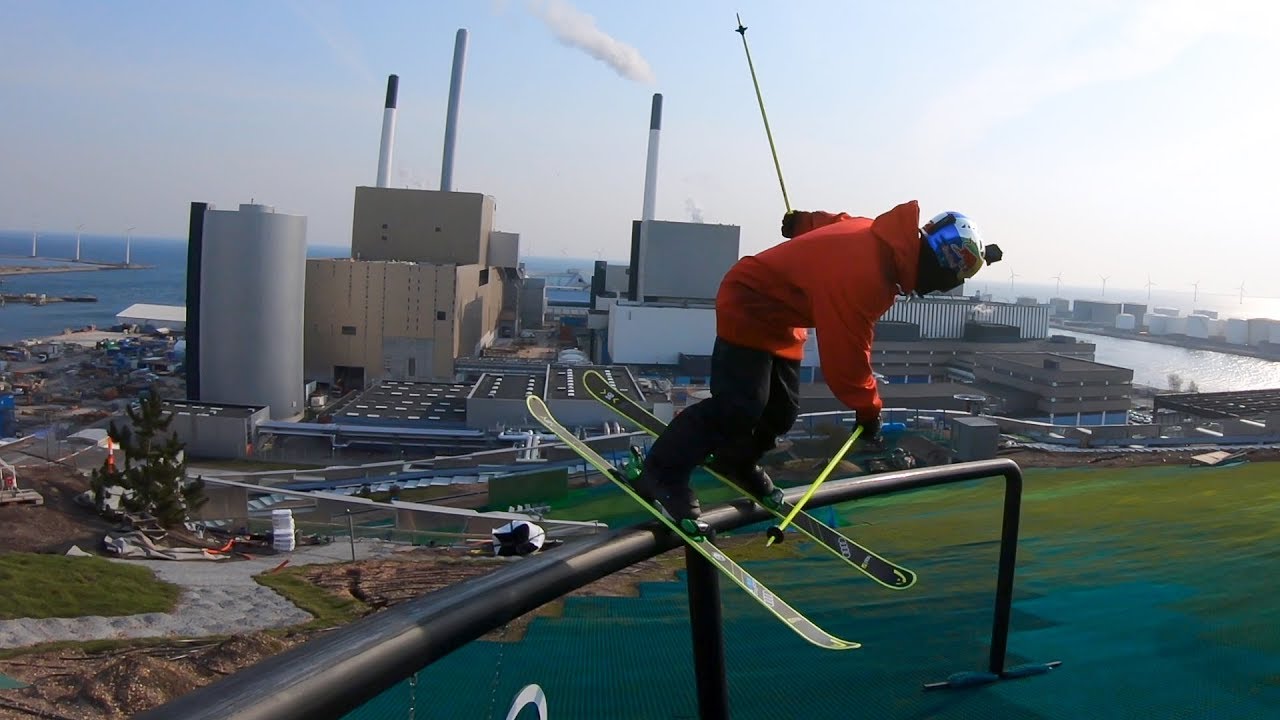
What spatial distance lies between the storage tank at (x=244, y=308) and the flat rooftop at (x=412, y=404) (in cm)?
329

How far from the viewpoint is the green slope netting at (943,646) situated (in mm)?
2336

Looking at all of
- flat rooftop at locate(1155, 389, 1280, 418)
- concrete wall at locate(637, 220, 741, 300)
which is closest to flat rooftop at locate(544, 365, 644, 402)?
concrete wall at locate(637, 220, 741, 300)

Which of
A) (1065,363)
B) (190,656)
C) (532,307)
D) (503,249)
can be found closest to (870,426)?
(190,656)

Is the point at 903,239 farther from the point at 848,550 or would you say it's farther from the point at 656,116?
the point at 656,116

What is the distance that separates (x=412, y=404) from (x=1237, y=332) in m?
69.9

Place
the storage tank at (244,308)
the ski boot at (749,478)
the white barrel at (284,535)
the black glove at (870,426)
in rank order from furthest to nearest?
1. the storage tank at (244,308)
2. the white barrel at (284,535)
3. the ski boot at (749,478)
4. the black glove at (870,426)

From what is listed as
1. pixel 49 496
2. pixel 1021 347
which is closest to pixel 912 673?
pixel 49 496

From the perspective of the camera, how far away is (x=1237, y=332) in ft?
228

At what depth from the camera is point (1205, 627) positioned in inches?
111

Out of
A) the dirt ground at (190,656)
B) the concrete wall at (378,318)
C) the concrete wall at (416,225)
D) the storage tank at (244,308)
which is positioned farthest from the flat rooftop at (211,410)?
the concrete wall at (416,225)

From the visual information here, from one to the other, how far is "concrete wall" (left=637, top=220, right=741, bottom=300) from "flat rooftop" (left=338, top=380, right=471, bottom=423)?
16.7 m

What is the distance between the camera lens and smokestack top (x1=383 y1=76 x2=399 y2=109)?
42.8 meters

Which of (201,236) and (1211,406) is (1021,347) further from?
(201,236)

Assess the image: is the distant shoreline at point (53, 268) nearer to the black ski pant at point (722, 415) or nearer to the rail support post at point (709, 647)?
the black ski pant at point (722, 415)
